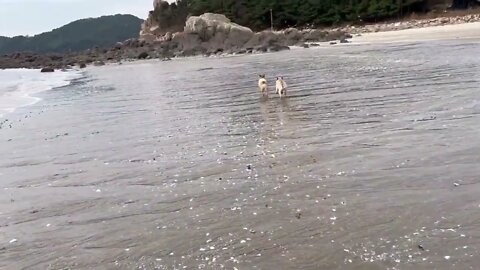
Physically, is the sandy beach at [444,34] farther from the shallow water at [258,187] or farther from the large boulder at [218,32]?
the shallow water at [258,187]

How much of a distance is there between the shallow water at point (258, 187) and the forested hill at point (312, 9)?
59084 mm

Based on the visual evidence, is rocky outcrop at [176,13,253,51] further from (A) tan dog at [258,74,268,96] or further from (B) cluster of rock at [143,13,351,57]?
(A) tan dog at [258,74,268,96]

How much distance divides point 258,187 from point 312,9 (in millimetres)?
73728

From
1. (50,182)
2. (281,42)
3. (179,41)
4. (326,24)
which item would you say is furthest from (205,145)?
(326,24)

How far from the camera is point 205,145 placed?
366 inches

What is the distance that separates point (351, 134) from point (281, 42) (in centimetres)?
4393

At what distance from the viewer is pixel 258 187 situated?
21.4 ft

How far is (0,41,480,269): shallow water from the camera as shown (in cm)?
467

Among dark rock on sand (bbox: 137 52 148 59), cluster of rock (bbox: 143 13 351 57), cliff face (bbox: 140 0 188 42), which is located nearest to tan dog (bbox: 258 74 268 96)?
cluster of rock (bbox: 143 13 351 57)

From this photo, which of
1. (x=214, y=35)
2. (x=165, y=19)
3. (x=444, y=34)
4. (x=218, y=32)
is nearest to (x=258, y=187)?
(x=444, y=34)

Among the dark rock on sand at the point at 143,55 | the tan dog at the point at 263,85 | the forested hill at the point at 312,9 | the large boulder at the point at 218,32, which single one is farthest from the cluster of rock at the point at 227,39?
the tan dog at the point at 263,85

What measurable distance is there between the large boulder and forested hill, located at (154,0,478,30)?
17.0 meters

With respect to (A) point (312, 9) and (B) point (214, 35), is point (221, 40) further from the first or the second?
(A) point (312, 9)

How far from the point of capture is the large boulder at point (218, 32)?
55562 mm
